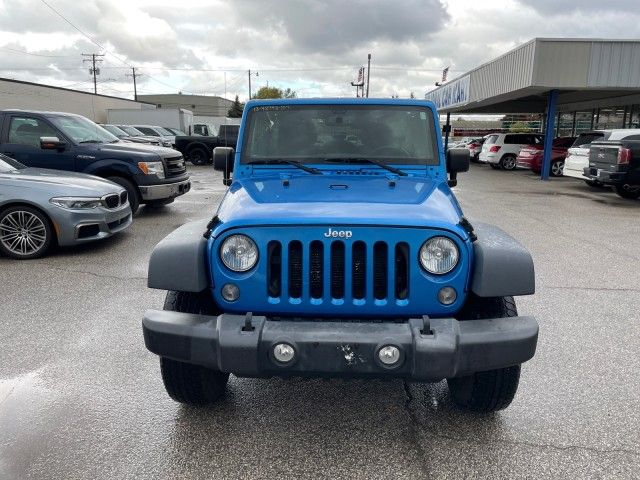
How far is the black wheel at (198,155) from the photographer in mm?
23906

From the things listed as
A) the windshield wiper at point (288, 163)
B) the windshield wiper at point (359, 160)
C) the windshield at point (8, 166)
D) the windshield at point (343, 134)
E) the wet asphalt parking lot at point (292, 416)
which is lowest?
the wet asphalt parking lot at point (292, 416)

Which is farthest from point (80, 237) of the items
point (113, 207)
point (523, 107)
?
point (523, 107)

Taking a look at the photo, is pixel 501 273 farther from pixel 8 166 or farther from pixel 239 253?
pixel 8 166

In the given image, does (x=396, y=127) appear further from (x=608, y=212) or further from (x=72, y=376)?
(x=608, y=212)

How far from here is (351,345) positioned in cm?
242

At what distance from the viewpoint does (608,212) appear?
11.5 m

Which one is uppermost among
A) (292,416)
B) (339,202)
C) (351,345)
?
(339,202)

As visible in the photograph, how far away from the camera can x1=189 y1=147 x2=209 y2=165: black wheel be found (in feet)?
78.4

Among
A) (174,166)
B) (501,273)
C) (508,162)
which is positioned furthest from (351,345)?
(508,162)

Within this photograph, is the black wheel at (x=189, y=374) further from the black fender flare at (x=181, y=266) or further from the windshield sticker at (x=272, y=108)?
the windshield sticker at (x=272, y=108)

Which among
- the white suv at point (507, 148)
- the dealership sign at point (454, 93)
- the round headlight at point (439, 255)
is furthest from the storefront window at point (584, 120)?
the round headlight at point (439, 255)

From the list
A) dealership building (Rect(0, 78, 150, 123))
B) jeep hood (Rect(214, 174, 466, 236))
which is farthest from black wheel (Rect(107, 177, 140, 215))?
dealership building (Rect(0, 78, 150, 123))

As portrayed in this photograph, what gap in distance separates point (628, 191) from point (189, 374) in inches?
544

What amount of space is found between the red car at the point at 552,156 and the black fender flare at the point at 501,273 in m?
19.0
